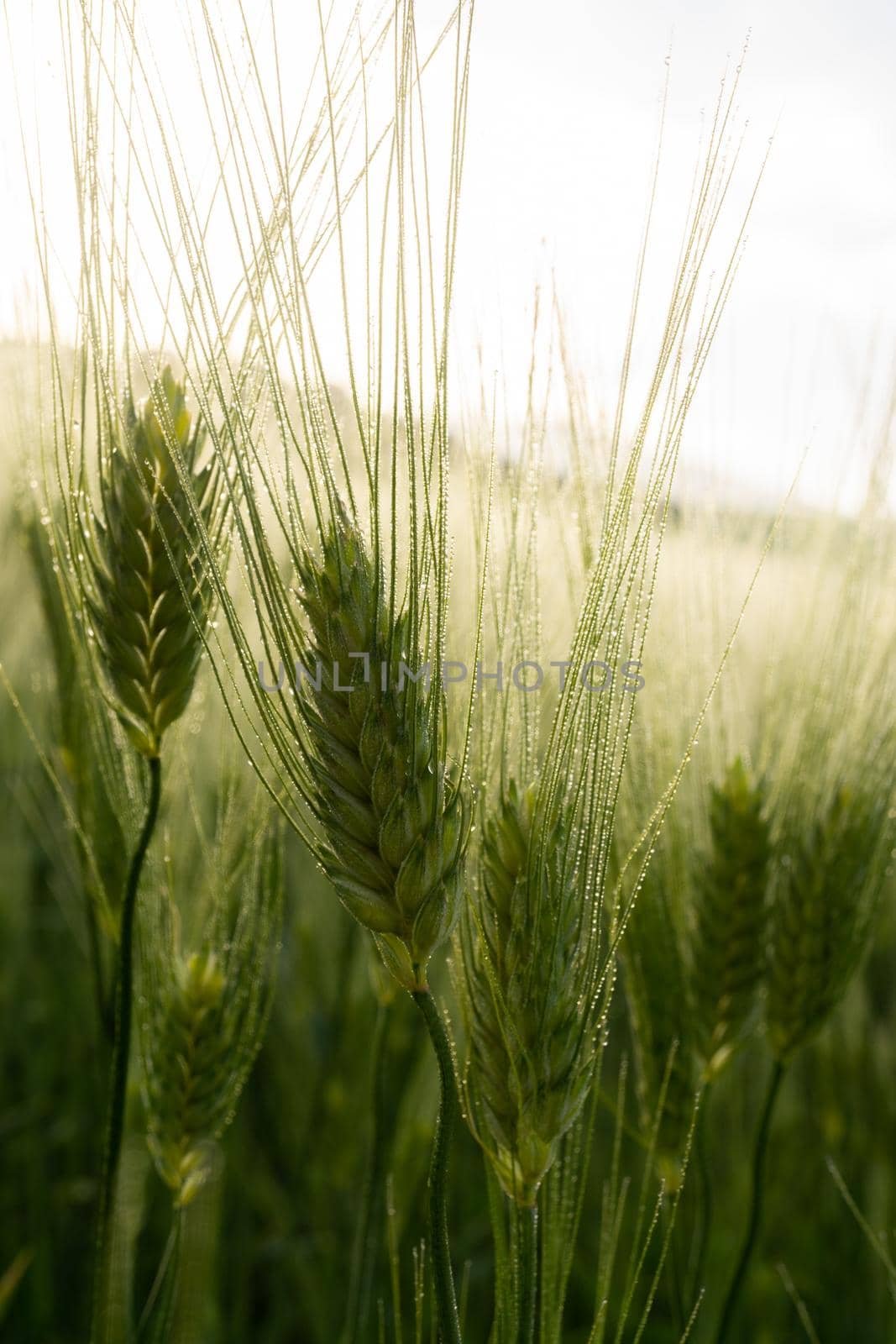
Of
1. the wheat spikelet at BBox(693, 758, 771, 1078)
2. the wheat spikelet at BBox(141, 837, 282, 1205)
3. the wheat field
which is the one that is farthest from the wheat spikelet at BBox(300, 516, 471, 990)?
the wheat spikelet at BBox(693, 758, 771, 1078)

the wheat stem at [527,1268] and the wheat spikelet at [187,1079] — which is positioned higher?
the wheat stem at [527,1268]

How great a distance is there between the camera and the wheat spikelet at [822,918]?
1078 mm

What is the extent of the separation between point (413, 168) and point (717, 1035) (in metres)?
0.82

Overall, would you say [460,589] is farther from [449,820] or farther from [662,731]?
[449,820]

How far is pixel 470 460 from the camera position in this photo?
2.67 ft

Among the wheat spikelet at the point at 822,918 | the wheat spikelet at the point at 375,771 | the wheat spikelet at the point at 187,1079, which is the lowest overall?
the wheat spikelet at the point at 187,1079

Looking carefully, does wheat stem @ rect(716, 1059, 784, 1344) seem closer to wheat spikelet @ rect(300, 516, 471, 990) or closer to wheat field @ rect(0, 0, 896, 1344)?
wheat field @ rect(0, 0, 896, 1344)

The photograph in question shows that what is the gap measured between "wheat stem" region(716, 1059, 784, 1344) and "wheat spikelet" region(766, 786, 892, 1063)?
0.08m

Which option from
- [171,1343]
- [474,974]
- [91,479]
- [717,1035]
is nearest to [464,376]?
[91,479]

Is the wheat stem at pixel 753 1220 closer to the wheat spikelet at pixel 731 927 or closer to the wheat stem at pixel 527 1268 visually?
the wheat spikelet at pixel 731 927

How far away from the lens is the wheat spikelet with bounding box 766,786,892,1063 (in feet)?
3.54

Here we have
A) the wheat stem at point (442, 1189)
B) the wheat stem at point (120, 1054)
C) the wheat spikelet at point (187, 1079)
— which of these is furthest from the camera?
the wheat spikelet at point (187, 1079)

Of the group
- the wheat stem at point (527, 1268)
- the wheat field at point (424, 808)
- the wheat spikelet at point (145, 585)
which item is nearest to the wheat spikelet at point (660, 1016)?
the wheat field at point (424, 808)

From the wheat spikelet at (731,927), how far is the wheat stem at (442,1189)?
525mm
